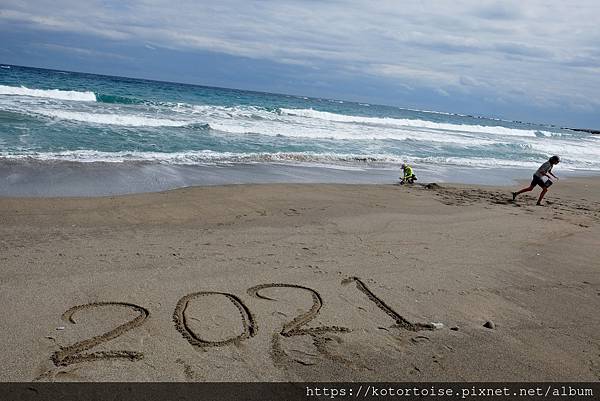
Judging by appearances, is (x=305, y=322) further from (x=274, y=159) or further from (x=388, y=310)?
(x=274, y=159)

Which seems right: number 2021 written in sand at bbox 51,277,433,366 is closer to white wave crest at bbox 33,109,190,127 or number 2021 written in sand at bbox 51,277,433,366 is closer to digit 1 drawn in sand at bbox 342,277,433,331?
digit 1 drawn in sand at bbox 342,277,433,331

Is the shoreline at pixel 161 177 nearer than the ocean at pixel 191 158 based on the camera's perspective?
Yes

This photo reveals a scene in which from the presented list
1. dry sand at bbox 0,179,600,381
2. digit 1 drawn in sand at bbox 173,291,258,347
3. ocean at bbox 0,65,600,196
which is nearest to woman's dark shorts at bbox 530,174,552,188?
ocean at bbox 0,65,600,196

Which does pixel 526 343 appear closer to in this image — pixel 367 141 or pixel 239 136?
pixel 239 136

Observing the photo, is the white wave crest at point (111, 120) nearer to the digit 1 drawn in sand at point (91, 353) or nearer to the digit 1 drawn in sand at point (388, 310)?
the digit 1 drawn in sand at point (388, 310)

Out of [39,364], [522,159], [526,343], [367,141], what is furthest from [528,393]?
[522,159]

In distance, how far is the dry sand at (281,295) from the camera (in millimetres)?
3236

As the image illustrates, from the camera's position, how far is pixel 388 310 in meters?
4.14

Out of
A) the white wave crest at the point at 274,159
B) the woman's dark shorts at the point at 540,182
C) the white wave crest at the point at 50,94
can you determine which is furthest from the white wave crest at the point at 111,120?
the woman's dark shorts at the point at 540,182

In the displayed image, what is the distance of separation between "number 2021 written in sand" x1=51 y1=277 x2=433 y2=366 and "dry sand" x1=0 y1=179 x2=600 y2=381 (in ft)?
0.05

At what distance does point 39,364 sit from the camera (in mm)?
2971

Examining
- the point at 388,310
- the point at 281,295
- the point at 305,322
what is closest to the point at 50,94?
the point at 281,295

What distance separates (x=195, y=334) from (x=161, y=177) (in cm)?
670

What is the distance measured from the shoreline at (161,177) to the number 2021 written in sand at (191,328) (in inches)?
178
